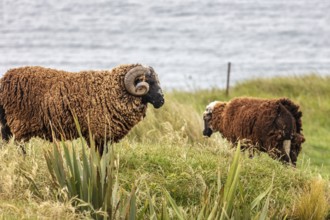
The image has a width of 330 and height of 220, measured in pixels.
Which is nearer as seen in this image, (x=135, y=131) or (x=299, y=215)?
(x=299, y=215)

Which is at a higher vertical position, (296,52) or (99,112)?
(99,112)

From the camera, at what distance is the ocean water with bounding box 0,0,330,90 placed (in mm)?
39906

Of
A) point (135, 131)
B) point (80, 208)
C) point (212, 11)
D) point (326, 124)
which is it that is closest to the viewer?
point (80, 208)

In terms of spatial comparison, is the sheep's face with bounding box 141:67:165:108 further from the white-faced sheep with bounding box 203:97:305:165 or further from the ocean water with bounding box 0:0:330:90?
the ocean water with bounding box 0:0:330:90

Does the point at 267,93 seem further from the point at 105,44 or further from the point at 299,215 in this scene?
the point at 105,44

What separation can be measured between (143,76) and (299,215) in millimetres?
2704

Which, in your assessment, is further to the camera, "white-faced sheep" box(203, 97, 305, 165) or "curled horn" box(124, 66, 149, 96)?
"white-faced sheep" box(203, 97, 305, 165)

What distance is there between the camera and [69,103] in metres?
11.2

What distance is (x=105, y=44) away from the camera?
158 ft

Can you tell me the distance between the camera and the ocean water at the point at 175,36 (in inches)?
1571

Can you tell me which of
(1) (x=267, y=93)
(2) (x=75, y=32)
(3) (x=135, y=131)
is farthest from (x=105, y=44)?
(3) (x=135, y=131)

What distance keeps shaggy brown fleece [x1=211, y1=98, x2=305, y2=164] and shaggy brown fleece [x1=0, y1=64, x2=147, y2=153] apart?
6.51ft

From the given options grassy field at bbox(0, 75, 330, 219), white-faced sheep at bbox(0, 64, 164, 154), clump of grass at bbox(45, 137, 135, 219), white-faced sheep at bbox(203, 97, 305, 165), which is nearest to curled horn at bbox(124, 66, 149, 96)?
white-faced sheep at bbox(0, 64, 164, 154)

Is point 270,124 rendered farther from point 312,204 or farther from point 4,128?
point 4,128
